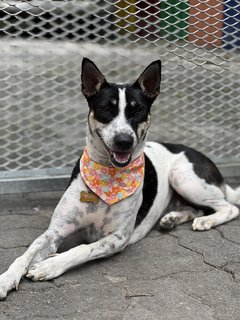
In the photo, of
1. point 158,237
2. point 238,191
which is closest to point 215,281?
point 158,237

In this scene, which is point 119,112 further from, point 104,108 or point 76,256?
point 76,256

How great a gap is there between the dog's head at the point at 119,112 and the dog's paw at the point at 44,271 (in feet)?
2.25

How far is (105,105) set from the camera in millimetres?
3850

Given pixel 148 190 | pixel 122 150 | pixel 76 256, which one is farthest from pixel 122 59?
pixel 76 256

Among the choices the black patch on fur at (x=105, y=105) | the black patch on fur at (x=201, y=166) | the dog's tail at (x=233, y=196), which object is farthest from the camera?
the dog's tail at (x=233, y=196)

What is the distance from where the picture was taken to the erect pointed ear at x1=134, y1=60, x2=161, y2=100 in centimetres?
398

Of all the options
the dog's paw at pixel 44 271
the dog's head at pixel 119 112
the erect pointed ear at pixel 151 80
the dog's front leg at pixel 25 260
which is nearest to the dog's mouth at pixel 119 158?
the dog's head at pixel 119 112

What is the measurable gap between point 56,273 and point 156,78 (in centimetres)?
130

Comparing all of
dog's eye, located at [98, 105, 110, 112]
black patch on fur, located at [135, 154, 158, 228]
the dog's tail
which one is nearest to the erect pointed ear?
dog's eye, located at [98, 105, 110, 112]

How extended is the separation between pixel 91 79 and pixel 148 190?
86cm

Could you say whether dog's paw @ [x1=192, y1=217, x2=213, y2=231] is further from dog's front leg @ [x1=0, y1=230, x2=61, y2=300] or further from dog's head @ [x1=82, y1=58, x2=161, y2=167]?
dog's front leg @ [x1=0, y1=230, x2=61, y2=300]

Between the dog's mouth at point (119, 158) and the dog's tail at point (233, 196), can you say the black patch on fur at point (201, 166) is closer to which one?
the dog's tail at point (233, 196)

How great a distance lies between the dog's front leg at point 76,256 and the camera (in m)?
3.58

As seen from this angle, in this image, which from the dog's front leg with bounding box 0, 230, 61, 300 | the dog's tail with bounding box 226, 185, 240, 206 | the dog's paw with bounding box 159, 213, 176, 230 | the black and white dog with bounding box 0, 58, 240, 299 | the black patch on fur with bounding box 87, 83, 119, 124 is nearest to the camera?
the dog's front leg with bounding box 0, 230, 61, 300
